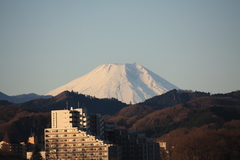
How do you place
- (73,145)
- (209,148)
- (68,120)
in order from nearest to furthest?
1. (73,145)
2. (68,120)
3. (209,148)

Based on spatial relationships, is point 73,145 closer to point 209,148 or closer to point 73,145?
point 73,145

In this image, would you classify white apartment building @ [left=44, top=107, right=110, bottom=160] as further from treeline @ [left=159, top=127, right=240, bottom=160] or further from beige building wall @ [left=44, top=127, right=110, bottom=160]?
treeline @ [left=159, top=127, right=240, bottom=160]

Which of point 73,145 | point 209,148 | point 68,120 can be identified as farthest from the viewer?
point 209,148

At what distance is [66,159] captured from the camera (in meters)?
146

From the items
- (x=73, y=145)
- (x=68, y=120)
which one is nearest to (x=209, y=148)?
(x=73, y=145)

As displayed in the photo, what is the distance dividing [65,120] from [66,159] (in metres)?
11.7

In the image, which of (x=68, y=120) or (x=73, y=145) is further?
(x=68, y=120)

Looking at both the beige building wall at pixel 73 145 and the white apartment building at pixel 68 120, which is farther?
the white apartment building at pixel 68 120

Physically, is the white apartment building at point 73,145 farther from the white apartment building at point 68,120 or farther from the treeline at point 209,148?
the treeline at point 209,148

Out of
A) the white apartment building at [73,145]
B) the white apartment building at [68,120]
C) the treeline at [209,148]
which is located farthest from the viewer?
the treeline at [209,148]

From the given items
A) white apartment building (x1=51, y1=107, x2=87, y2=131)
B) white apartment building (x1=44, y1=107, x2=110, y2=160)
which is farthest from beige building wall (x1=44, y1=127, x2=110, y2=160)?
Result: white apartment building (x1=51, y1=107, x2=87, y2=131)

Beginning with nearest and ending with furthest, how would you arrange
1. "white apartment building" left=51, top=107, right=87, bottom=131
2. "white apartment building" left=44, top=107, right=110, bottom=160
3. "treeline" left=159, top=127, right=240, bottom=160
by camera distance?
1. "white apartment building" left=44, top=107, right=110, bottom=160
2. "white apartment building" left=51, top=107, right=87, bottom=131
3. "treeline" left=159, top=127, right=240, bottom=160

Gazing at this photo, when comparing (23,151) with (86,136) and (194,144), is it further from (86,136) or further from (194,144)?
(194,144)

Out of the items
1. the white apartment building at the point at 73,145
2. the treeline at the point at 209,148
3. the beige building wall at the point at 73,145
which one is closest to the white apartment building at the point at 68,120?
the white apartment building at the point at 73,145
